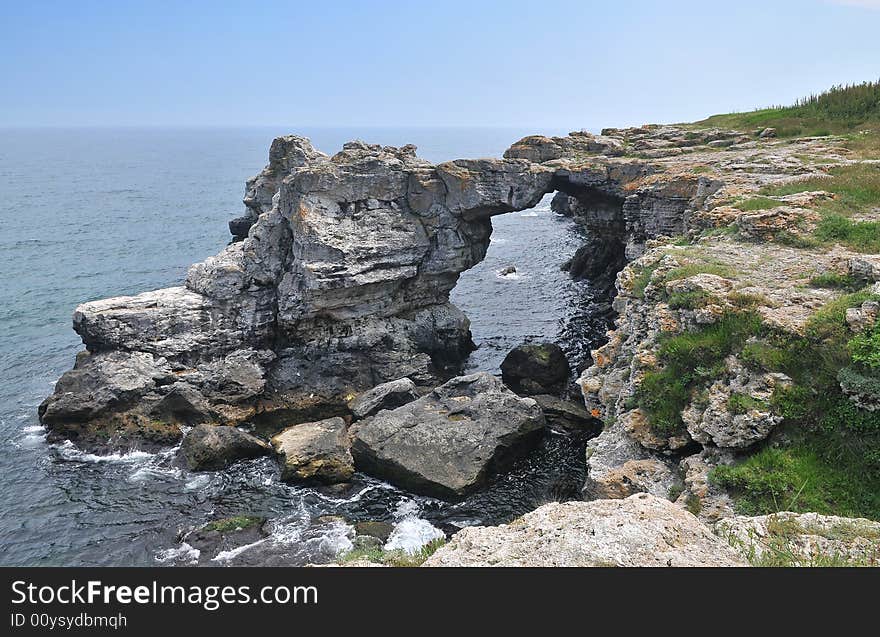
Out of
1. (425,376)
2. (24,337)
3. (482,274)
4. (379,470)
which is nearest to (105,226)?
(24,337)

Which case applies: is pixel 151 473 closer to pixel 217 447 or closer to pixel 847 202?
pixel 217 447

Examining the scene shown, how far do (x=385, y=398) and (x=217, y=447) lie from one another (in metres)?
10.2

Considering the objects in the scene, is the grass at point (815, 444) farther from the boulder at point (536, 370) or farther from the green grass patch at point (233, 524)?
the boulder at point (536, 370)

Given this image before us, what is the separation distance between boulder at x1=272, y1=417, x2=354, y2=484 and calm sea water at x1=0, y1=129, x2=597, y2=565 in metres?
0.84

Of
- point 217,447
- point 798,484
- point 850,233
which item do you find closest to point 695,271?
point 850,233

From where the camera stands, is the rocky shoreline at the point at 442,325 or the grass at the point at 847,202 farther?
the grass at the point at 847,202

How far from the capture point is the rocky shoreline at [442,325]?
1791cm

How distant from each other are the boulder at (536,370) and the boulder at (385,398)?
768cm

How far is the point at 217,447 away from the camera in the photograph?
32375 millimetres

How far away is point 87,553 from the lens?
26156mm

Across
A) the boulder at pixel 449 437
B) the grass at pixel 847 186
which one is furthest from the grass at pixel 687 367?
the boulder at pixel 449 437
